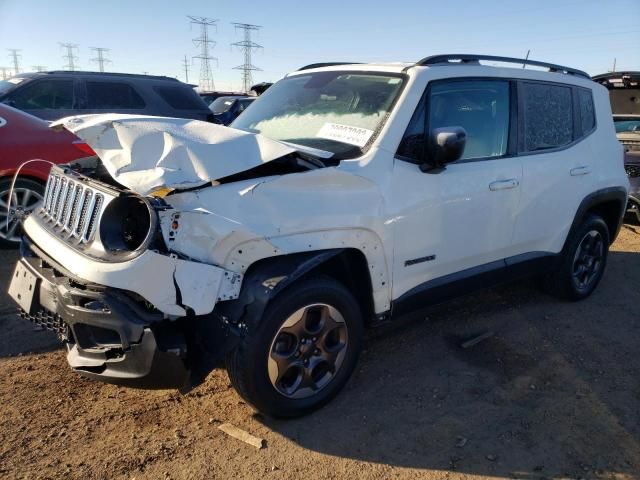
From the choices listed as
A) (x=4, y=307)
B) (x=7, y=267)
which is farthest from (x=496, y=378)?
(x=7, y=267)

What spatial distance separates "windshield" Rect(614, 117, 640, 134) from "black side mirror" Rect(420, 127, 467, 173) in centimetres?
700

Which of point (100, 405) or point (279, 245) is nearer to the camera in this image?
point (279, 245)

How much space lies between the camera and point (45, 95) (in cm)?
862

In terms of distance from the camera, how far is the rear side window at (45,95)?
8.44 m

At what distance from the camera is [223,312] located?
2.56 meters

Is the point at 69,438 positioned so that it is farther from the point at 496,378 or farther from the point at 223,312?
the point at 496,378

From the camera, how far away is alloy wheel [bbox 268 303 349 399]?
283 centimetres

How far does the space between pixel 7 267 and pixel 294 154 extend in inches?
146

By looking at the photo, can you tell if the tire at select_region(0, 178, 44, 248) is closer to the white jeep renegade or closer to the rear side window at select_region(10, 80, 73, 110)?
the white jeep renegade

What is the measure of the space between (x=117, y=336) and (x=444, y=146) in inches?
79.7

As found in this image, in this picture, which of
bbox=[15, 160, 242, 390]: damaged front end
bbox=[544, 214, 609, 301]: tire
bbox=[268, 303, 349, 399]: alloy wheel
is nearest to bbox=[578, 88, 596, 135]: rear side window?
bbox=[544, 214, 609, 301]: tire

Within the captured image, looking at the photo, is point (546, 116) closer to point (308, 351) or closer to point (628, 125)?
point (308, 351)

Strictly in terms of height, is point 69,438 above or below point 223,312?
below

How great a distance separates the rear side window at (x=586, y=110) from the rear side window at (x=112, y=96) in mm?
7101
